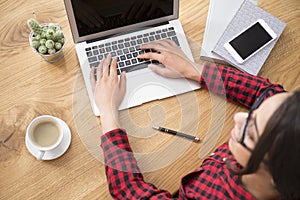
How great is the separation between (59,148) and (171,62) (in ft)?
1.21

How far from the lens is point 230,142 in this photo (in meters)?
0.85

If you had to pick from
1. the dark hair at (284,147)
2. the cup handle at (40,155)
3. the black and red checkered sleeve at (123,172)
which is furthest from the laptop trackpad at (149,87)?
the dark hair at (284,147)

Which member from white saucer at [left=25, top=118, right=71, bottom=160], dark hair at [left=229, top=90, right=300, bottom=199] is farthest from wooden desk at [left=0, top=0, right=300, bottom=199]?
dark hair at [left=229, top=90, right=300, bottom=199]

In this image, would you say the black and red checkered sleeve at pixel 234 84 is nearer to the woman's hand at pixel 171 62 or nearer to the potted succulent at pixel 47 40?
the woman's hand at pixel 171 62

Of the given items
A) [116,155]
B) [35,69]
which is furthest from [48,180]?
[35,69]

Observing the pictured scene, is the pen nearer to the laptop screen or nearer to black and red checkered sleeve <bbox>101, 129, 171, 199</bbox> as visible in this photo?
black and red checkered sleeve <bbox>101, 129, 171, 199</bbox>

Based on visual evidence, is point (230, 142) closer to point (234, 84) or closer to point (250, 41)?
point (234, 84)

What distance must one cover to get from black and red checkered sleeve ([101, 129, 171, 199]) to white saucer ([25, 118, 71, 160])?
91 mm

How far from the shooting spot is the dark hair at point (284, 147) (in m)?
0.68

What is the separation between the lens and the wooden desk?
1.00 metres

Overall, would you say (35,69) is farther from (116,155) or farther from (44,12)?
(116,155)

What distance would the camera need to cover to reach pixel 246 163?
79 cm

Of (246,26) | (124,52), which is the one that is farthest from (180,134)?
(246,26)

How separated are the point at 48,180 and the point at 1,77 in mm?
311
